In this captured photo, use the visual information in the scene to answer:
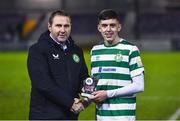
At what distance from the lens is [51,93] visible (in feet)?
15.5

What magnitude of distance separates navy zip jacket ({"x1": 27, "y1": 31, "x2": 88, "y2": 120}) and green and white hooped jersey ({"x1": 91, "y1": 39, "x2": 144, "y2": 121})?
0.26 m

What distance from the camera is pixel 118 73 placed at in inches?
198

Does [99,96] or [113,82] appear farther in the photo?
[113,82]

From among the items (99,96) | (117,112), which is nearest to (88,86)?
(99,96)

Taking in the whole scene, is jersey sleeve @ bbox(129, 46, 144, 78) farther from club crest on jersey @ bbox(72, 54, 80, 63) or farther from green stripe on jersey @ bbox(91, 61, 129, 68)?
club crest on jersey @ bbox(72, 54, 80, 63)

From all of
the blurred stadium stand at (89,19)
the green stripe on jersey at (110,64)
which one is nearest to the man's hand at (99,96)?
the green stripe on jersey at (110,64)

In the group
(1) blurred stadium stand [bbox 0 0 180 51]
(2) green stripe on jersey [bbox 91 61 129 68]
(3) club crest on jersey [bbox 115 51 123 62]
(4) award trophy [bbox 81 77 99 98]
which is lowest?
(1) blurred stadium stand [bbox 0 0 180 51]

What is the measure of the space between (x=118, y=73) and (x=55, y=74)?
574 mm

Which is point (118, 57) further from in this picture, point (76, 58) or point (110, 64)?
point (76, 58)

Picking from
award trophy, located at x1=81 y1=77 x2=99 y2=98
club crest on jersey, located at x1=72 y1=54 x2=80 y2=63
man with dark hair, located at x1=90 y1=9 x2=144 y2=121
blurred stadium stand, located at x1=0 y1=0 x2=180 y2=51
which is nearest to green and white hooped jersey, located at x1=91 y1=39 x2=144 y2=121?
man with dark hair, located at x1=90 y1=9 x2=144 y2=121

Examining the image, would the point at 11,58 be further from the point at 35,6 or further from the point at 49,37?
the point at 49,37

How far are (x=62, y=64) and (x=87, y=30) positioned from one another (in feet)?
118

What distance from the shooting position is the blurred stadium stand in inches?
1500

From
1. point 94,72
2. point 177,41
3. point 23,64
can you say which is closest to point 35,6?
point 177,41
